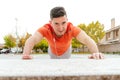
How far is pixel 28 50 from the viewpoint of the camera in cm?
318

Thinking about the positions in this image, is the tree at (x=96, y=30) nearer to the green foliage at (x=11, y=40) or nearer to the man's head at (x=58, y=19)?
the green foliage at (x=11, y=40)

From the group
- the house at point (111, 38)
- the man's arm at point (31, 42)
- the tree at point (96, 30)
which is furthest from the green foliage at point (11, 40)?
the man's arm at point (31, 42)

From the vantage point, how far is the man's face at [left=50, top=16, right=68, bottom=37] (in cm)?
336

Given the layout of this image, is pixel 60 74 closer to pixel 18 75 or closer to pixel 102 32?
pixel 18 75

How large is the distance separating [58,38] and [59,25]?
10.0 inches

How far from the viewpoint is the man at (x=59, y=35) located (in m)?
3.32

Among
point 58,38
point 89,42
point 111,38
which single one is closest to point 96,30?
point 111,38

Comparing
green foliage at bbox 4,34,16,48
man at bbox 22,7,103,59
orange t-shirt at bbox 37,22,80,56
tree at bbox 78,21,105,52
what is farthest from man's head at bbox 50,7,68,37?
green foliage at bbox 4,34,16,48

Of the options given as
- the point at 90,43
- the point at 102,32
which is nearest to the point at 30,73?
the point at 90,43

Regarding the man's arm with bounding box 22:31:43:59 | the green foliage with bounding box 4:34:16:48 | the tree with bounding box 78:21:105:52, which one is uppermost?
the tree with bounding box 78:21:105:52

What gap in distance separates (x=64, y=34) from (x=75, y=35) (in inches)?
5.8

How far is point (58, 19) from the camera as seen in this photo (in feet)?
11.0

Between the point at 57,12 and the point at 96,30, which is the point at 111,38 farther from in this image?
the point at 57,12

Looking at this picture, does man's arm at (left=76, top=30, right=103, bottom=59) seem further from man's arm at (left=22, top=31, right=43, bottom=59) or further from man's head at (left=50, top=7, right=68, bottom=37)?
man's arm at (left=22, top=31, right=43, bottom=59)
